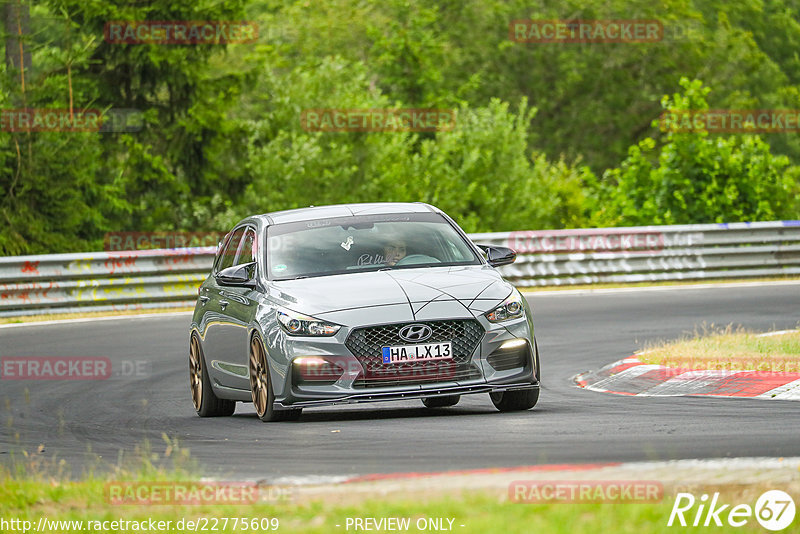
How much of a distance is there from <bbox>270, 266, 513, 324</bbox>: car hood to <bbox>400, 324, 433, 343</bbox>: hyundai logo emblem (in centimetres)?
6

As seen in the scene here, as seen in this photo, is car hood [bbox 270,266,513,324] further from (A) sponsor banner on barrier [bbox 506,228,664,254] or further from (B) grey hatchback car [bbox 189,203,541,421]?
(A) sponsor banner on barrier [bbox 506,228,664,254]

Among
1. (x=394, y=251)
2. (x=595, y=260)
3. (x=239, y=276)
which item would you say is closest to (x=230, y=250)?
(x=239, y=276)

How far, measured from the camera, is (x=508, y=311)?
10.4 meters

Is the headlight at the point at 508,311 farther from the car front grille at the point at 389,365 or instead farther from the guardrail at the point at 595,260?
the guardrail at the point at 595,260

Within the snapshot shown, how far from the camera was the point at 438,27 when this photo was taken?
7100cm

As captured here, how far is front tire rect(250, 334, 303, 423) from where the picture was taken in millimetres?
10359

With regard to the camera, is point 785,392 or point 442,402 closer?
point 785,392

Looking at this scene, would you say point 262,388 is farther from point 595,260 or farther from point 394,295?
point 595,260

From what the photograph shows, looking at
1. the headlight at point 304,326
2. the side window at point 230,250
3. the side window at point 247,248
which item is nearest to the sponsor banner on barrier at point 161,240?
the side window at point 230,250

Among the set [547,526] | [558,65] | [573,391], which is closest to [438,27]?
[558,65]

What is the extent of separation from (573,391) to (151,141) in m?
29.6

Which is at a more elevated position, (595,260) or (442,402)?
(442,402)

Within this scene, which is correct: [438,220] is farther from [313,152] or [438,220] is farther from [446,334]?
[313,152]

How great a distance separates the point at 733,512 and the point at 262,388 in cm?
528
